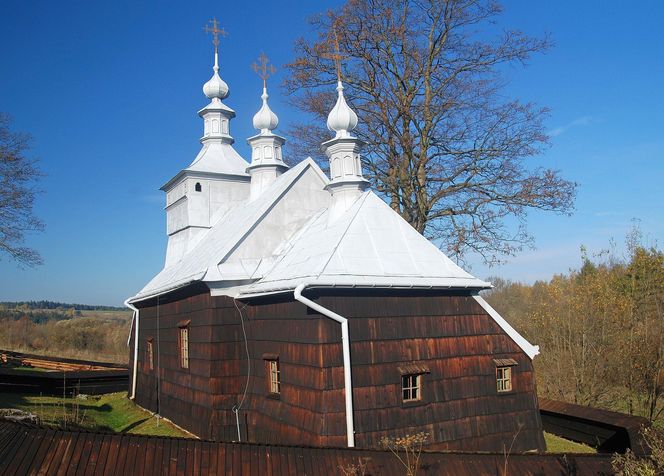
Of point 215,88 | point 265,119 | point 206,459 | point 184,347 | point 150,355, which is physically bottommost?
point 206,459

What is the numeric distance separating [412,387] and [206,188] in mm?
11024

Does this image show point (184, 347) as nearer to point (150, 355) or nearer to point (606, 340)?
point (150, 355)

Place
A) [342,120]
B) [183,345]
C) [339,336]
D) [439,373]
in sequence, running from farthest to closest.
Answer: [183,345], [342,120], [439,373], [339,336]

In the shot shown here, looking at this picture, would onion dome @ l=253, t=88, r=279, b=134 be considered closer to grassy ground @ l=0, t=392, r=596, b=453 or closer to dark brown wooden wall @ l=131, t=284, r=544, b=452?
dark brown wooden wall @ l=131, t=284, r=544, b=452

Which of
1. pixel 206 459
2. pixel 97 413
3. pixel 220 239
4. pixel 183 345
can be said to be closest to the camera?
pixel 206 459

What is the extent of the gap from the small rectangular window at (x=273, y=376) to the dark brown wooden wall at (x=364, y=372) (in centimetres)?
19

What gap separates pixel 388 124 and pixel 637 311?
386 inches

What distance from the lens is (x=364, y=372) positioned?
1007 cm

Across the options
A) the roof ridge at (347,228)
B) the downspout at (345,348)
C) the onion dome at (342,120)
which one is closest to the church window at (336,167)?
the onion dome at (342,120)

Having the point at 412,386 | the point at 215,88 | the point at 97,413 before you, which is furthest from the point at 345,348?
the point at 215,88

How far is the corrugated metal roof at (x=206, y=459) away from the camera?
6648mm

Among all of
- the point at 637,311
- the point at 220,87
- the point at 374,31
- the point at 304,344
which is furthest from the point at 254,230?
the point at 637,311

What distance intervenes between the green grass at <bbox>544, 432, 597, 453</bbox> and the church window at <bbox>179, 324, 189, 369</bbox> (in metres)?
8.57

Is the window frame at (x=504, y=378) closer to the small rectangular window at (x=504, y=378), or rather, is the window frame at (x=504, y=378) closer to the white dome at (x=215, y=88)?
the small rectangular window at (x=504, y=378)
